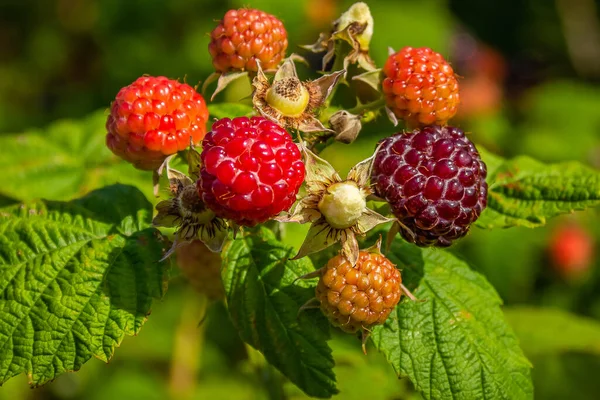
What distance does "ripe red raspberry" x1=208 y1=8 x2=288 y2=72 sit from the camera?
2109 mm

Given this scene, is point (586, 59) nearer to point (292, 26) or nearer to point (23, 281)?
point (292, 26)

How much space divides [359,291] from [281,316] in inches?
9.8

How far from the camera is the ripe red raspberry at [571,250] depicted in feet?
15.6

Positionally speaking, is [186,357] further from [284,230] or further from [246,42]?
[246,42]

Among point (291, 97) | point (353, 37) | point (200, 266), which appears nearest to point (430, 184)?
point (291, 97)

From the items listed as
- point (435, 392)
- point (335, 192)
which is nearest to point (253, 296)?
point (335, 192)

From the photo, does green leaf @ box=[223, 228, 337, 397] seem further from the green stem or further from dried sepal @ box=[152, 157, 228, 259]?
the green stem

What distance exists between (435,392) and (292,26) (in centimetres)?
332

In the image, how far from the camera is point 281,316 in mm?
1959

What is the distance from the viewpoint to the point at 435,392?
1969 millimetres

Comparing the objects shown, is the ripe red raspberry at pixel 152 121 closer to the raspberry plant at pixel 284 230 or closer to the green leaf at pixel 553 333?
the raspberry plant at pixel 284 230

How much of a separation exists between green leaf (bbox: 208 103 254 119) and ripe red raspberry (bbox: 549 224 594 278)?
9.92 ft

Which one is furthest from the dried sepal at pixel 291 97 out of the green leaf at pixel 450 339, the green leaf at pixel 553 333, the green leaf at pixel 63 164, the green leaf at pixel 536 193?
the green leaf at pixel 553 333

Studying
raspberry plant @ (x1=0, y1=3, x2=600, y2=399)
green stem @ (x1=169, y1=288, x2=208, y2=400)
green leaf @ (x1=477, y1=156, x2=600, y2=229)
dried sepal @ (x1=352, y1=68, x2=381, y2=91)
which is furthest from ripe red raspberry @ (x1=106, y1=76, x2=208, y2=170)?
green stem @ (x1=169, y1=288, x2=208, y2=400)
